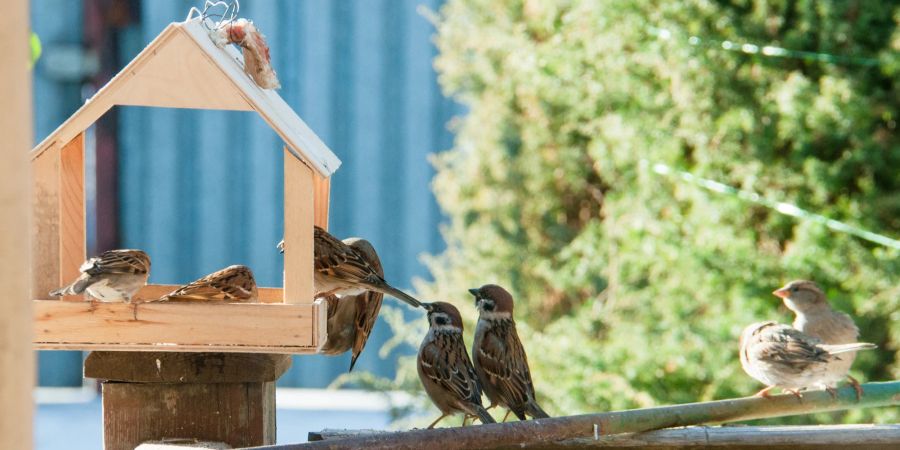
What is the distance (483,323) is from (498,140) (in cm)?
347

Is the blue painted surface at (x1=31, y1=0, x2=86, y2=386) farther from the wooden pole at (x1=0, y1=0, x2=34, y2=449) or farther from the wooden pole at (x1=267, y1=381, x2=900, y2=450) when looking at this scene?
the wooden pole at (x1=0, y1=0, x2=34, y2=449)

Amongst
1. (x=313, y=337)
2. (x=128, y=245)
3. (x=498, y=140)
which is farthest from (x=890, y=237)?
(x=128, y=245)

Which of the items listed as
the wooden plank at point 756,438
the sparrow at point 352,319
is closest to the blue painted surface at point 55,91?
the sparrow at point 352,319

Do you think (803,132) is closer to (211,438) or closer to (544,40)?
(544,40)

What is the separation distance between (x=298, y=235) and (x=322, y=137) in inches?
207

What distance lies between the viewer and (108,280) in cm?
218

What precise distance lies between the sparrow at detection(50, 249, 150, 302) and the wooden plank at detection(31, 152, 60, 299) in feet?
0.10

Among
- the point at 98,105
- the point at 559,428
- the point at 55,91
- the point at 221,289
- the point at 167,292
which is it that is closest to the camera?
the point at 559,428

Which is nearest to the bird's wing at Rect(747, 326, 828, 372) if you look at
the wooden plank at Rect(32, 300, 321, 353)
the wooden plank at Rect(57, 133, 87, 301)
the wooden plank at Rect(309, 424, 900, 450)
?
the wooden plank at Rect(309, 424, 900, 450)

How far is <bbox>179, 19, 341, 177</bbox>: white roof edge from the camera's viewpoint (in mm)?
2129

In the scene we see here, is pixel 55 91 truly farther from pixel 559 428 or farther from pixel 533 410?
pixel 559 428

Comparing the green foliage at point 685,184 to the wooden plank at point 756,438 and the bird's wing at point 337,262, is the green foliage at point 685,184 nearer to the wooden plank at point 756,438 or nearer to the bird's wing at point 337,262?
the bird's wing at point 337,262

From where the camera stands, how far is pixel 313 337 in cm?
211

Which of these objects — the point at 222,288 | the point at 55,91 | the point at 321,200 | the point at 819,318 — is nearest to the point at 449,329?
the point at 321,200
